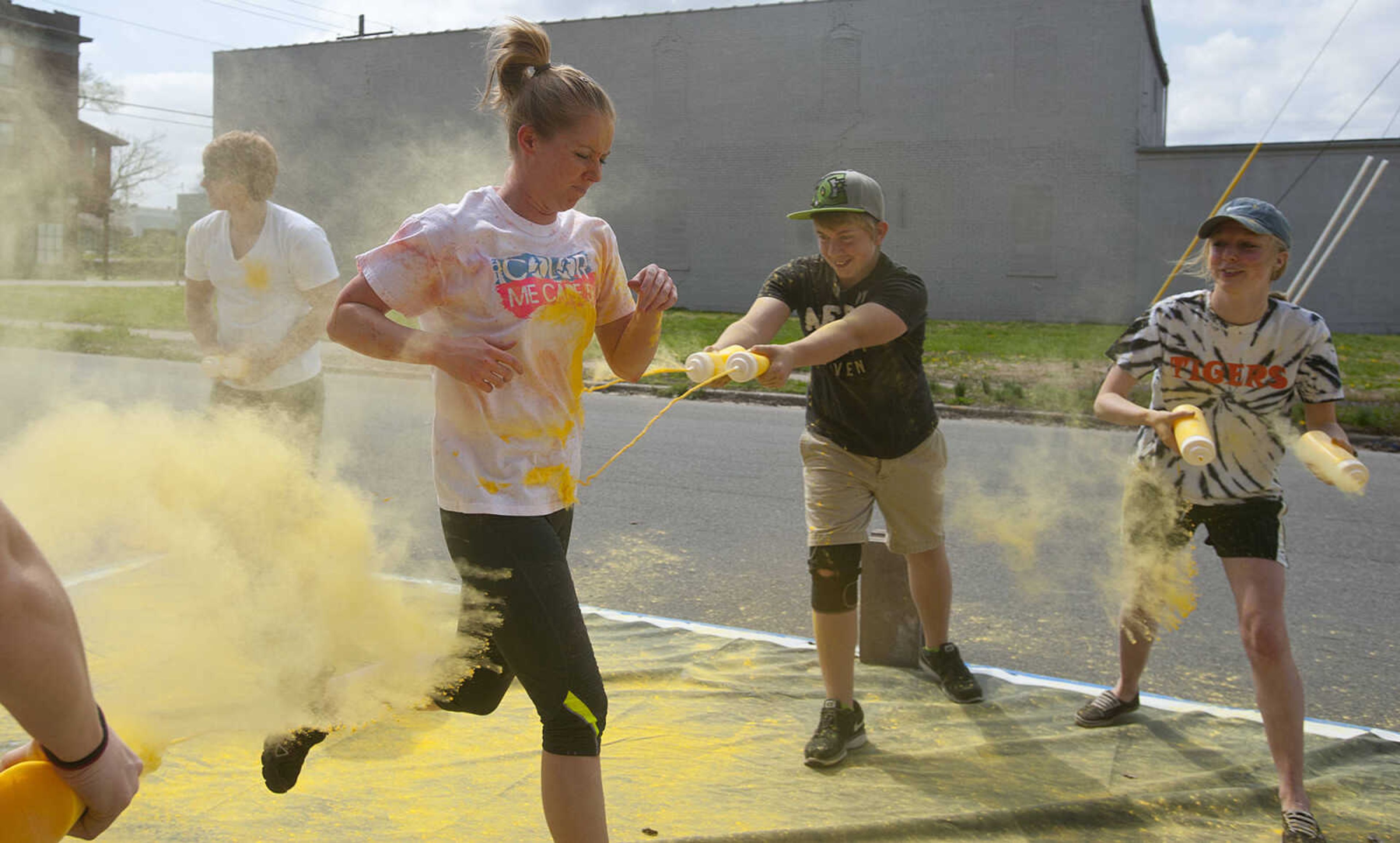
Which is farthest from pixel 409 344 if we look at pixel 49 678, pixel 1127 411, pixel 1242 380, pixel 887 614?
pixel 887 614

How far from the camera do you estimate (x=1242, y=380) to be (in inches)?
→ 134

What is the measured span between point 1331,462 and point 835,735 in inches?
66.5

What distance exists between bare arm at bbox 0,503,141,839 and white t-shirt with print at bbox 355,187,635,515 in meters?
1.11

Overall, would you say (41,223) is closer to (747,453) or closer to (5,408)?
(5,408)

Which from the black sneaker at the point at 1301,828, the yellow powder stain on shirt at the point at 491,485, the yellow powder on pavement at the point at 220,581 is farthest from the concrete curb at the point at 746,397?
the black sneaker at the point at 1301,828

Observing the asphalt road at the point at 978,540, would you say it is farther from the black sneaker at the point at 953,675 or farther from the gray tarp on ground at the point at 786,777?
the gray tarp on ground at the point at 786,777

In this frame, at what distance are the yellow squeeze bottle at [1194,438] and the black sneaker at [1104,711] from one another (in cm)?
104

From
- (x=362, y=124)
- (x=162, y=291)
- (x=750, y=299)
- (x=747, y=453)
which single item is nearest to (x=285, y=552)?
(x=747, y=453)

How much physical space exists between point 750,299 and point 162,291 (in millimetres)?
14533

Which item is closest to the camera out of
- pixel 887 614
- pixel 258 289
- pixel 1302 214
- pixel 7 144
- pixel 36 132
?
pixel 258 289

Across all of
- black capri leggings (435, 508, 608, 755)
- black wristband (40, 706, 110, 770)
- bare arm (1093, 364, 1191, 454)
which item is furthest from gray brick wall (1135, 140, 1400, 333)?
black wristband (40, 706, 110, 770)

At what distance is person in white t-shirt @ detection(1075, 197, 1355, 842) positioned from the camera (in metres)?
3.26

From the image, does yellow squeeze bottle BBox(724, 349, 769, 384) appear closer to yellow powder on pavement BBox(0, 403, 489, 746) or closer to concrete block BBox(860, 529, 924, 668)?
yellow powder on pavement BBox(0, 403, 489, 746)

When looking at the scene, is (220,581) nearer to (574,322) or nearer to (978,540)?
(574,322)
